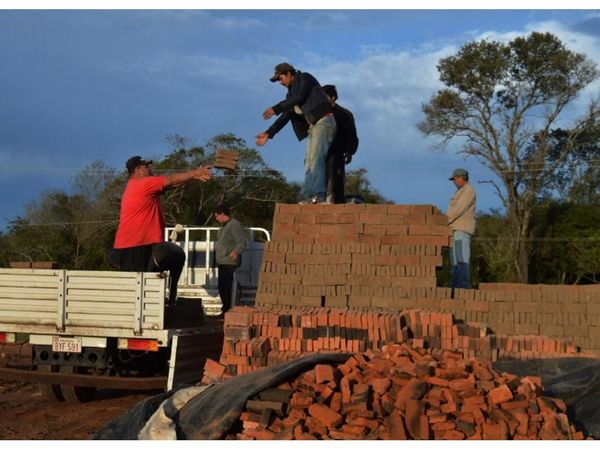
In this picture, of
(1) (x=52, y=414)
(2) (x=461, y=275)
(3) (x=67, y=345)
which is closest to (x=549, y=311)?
(2) (x=461, y=275)

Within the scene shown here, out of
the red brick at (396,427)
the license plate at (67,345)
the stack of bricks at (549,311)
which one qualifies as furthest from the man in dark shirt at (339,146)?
the red brick at (396,427)

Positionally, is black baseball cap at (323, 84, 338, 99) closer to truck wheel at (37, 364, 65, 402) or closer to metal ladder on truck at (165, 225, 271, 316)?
metal ladder on truck at (165, 225, 271, 316)

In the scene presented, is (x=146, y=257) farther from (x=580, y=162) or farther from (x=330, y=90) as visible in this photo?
(x=580, y=162)

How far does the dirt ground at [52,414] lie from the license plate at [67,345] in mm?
716

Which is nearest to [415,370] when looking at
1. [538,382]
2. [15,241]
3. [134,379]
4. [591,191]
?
[538,382]

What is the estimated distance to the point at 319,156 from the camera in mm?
9422

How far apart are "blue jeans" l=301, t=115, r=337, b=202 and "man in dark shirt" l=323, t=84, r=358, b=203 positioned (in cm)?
46

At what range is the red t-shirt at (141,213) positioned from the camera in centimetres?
864

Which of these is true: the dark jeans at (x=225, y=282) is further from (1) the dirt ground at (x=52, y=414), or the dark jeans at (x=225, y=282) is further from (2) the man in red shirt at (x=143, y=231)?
(2) the man in red shirt at (x=143, y=231)

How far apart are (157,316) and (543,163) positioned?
33306 mm

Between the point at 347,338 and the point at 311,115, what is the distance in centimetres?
285

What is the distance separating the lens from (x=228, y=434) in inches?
227

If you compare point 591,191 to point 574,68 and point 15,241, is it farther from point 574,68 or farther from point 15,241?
point 15,241

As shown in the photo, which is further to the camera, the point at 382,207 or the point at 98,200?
the point at 98,200
